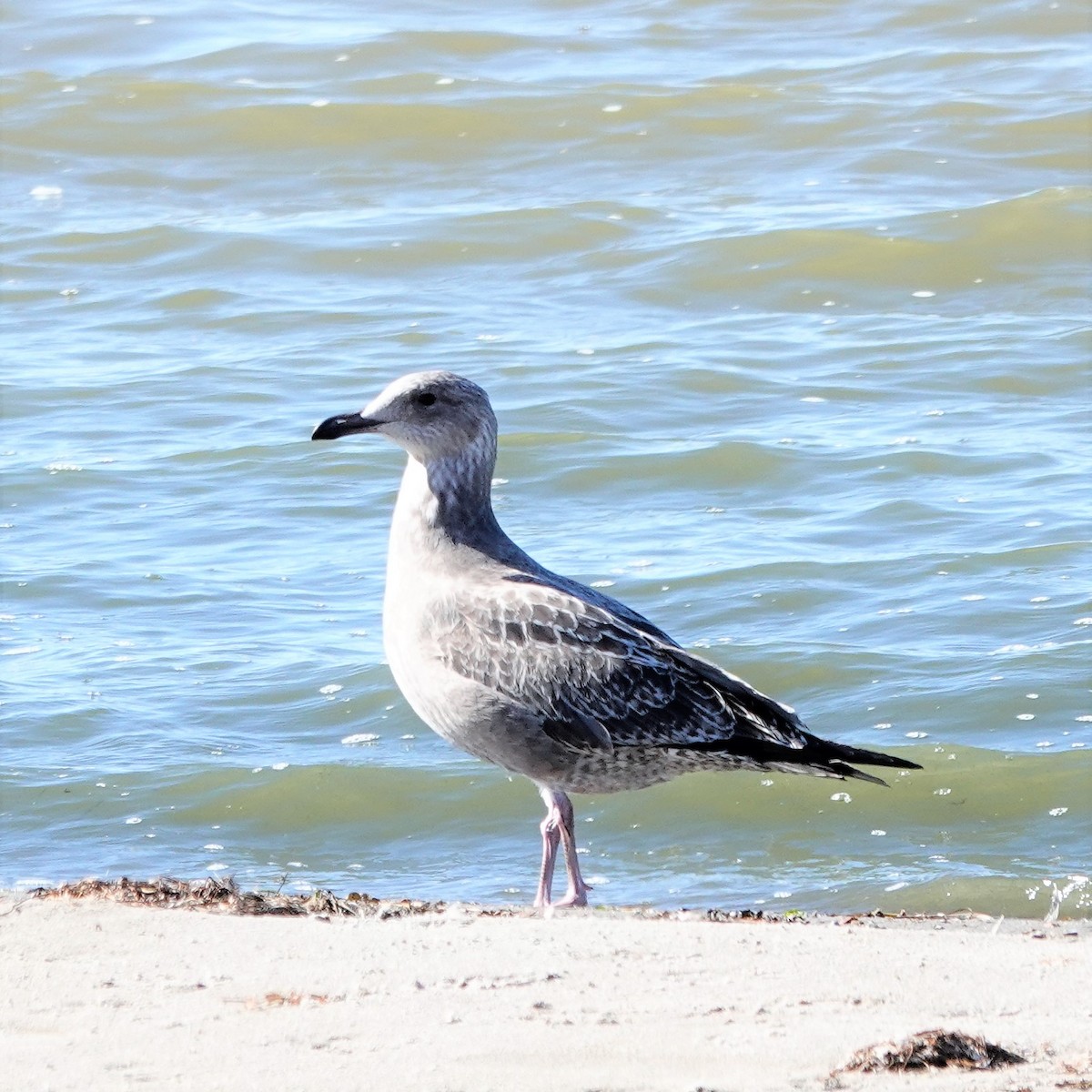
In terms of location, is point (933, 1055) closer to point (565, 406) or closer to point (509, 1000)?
point (509, 1000)

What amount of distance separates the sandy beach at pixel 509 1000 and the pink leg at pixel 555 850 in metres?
0.50

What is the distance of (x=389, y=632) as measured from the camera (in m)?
6.45

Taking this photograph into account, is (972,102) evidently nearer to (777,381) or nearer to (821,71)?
(821,71)

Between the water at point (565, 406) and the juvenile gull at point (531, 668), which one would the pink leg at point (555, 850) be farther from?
the water at point (565, 406)

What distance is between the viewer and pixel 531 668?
626 cm

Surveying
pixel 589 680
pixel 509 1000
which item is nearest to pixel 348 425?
pixel 589 680

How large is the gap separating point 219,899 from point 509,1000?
1489 millimetres

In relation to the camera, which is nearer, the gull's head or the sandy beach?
the sandy beach

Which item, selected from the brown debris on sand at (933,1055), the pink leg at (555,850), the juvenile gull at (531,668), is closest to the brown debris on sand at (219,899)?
the pink leg at (555,850)

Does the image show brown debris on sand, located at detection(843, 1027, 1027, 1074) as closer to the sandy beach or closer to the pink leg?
the sandy beach

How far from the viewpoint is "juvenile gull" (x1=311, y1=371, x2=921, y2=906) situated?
626cm

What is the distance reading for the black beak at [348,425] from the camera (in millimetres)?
6457

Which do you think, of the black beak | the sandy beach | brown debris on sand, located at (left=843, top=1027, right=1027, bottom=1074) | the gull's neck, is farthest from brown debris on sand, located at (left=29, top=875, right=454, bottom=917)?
brown debris on sand, located at (left=843, top=1027, right=1027, bottom=1074)

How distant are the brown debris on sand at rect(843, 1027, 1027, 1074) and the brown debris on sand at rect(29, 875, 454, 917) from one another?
72.8 inches
